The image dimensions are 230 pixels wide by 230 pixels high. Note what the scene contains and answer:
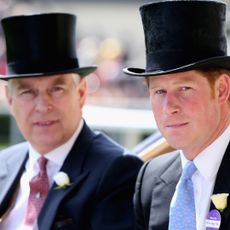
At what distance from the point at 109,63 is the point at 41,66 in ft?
34.6

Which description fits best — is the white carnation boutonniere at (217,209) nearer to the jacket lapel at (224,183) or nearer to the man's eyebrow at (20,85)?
the jacket lapel at (224,183)

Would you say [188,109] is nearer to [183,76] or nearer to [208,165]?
[183,76]

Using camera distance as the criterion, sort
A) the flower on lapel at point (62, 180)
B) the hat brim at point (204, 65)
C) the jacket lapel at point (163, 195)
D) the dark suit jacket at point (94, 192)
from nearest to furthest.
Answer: the hat brim at point (204, 65) < the jacket lapel at point (163, 195) < the dark suit jacket at point (94, 192) < the flower on lapel at point (62, 180)

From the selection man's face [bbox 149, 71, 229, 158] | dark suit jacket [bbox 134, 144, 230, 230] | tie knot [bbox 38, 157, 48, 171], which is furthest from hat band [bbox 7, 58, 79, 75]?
man's face [bbox 149, 71, 229, 158]

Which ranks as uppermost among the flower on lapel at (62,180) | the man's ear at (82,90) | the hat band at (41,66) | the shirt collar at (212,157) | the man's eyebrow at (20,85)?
the hat band at (41,66)

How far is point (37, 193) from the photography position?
3.65 m

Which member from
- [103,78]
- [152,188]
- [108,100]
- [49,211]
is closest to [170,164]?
[152,188]

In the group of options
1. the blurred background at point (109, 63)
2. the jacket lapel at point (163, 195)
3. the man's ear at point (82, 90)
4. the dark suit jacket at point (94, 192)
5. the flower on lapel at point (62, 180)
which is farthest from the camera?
the blurred background at point (109, 63)

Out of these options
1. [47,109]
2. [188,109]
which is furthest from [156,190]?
[47,109]

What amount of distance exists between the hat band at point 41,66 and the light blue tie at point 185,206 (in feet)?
3.21

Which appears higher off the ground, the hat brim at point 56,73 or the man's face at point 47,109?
the hat brim at point 56,73

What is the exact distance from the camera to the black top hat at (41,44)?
367cm

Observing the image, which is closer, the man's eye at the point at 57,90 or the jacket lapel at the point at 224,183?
the jacket lapel at the point at 224,183

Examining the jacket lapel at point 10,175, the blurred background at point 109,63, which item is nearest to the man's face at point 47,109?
the jacket lapel at point 10,175
